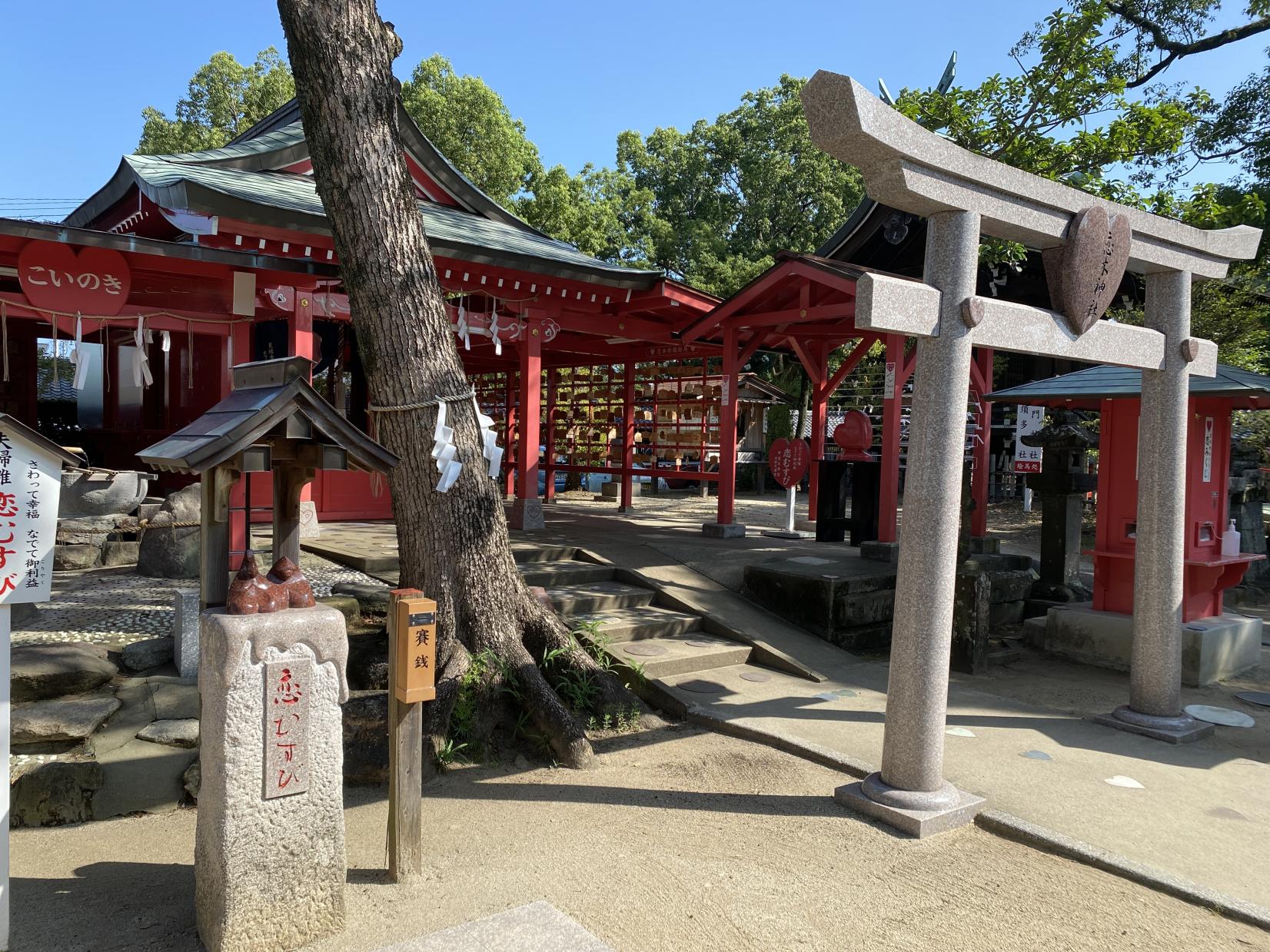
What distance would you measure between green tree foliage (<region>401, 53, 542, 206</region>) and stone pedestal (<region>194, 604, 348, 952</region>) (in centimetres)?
1983

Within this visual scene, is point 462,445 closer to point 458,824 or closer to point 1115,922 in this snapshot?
point 458,824

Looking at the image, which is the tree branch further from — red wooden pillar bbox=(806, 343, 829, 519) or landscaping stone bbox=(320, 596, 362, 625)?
landscaping stone bbox=(320, 596, 362, 625)

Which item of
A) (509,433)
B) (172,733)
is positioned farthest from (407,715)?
(509,433)

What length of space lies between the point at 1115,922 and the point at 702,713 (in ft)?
9.46

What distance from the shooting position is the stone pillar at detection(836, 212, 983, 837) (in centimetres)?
441

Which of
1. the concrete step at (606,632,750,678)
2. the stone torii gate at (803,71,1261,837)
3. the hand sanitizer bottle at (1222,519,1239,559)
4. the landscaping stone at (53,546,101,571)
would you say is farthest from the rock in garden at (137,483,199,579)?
the hand sanitizer bottle at (1222,519,1239,559)

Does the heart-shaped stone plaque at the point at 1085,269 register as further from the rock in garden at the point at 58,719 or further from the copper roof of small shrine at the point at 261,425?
the rock in garden at the point at 58,719

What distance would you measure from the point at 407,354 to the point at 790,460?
7011 millimetres

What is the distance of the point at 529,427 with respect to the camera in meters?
10.3

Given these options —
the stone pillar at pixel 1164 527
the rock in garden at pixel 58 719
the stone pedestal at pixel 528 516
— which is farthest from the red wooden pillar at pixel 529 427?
the stone pillar at pixel 1164 527

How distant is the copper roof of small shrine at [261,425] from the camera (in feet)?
10.4

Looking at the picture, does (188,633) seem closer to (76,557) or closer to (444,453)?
(444,453)

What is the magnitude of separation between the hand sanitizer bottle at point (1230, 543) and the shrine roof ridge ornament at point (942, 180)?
3.61 metres

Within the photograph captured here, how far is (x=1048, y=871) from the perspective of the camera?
3.96m
